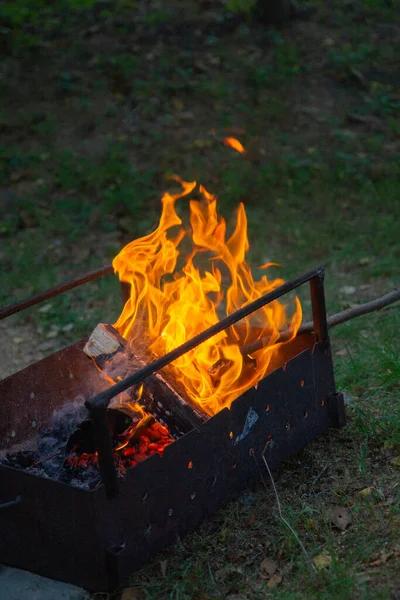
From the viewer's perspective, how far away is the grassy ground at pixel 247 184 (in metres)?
3.57

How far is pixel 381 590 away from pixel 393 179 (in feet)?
18.6

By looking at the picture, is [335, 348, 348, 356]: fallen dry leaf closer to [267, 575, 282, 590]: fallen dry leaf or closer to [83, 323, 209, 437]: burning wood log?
[83, 323, 209, 437]: burning wood log

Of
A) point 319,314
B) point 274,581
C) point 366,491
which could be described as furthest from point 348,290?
point 274,581

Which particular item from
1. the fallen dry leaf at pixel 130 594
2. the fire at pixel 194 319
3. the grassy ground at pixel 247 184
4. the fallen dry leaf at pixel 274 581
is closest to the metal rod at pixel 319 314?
the fire at pixel 194 319

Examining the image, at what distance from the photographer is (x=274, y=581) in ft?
11.1

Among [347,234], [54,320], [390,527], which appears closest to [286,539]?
[390,527]

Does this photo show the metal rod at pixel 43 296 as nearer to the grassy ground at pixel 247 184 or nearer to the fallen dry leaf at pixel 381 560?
the grassy ground at pixel 247 184

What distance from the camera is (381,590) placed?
3.12 meters

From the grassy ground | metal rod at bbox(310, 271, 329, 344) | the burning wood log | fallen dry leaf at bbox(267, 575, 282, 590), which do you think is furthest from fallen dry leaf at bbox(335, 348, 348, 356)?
fallen dry leaf at bbox(267, 575, 282, 590)

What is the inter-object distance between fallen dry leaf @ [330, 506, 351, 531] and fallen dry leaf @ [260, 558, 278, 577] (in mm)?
360

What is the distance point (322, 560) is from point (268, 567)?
0.23 meters

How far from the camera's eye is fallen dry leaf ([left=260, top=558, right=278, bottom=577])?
343 cm

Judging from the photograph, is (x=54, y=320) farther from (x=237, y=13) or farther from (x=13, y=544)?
(x=237, y=13)

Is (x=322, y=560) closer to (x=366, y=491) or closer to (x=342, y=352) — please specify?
(x=366, y=491)
